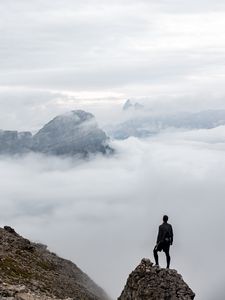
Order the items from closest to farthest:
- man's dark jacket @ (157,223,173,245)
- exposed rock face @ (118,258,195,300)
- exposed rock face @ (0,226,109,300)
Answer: exposed rock face @ (118,258,195,300) < man's dark jacket @ (157,223,173,245) < exposed rock face @ (0,226,109,300)

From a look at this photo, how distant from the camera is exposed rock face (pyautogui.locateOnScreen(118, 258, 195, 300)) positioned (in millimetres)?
45625

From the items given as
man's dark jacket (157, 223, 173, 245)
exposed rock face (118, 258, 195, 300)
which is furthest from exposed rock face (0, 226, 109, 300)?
man's dark jacket (157, 223, 173, 245)

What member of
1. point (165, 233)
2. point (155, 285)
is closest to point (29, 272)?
point (155, 285)

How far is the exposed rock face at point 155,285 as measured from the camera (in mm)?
45625

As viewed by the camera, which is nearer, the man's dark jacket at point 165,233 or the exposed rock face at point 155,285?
the exposed rock face at point 155,285

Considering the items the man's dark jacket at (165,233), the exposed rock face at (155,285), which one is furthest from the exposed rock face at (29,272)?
the man's dark jacket at (165,233)

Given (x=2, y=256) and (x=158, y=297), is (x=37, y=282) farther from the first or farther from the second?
A: (x=158, y=297)

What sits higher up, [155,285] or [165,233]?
[165,233]

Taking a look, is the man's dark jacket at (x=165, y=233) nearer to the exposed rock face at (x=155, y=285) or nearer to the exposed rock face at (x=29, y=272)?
the exposed rock face at (x=155, y=285)

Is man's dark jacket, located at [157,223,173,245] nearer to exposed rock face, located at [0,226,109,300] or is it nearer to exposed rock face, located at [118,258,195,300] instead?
exposed rock face, located at [118,258,195,300]

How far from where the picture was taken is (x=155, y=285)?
4606 centimetres

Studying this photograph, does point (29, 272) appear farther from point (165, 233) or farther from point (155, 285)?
point (165, 233)

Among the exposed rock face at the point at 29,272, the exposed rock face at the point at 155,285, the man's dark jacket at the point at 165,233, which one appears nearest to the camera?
the exposed rock face at the point at 155,285

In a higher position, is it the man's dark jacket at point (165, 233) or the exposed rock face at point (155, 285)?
the man's dark jacket at point (165, 233)
